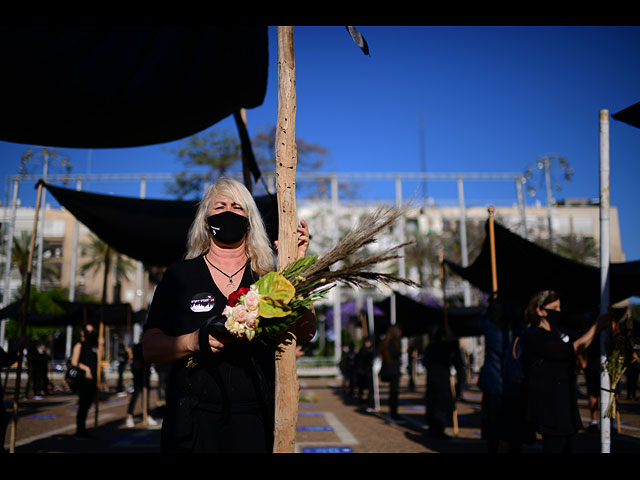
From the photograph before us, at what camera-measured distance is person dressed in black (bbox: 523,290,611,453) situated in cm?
452

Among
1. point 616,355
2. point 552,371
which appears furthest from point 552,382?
point 616,355

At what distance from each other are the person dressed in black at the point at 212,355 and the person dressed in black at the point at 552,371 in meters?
3.21

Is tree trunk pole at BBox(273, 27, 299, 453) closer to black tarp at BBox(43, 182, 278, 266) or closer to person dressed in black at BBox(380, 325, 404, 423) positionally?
black tarp at BBox(43, 182, 278, 266)

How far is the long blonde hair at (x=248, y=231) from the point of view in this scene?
2584 mm

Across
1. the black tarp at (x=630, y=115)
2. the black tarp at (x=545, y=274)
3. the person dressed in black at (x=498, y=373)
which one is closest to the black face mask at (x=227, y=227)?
the black tarp at (x=630, y=115)

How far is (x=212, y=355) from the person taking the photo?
2039 mm

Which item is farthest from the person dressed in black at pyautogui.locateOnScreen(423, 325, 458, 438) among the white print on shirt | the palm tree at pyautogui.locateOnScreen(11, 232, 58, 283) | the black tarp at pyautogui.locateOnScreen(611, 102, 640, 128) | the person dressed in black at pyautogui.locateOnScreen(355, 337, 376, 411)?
the palm tree at pyautogui.locateOnScreen(11, 232, 58, 283)

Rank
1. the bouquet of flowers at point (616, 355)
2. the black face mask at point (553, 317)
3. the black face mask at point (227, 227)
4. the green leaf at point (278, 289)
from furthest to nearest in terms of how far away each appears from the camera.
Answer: the black face mask at point (553, 317), the bouquet of flowers at point (616, 355), the black face mask at point (227, 227), the green leaf at point (278, 289)

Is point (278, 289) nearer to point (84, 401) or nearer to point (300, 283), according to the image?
point (300, 283)

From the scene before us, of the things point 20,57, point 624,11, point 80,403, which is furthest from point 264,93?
point 80,403

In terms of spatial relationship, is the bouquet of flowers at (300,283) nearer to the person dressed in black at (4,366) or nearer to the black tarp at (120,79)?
the black tarp at (120,79)

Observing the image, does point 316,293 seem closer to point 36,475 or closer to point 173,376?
point 173,376

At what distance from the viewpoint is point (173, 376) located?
2.30m

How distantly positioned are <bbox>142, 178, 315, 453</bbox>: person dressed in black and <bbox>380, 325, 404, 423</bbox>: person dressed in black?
9405 millimetres
